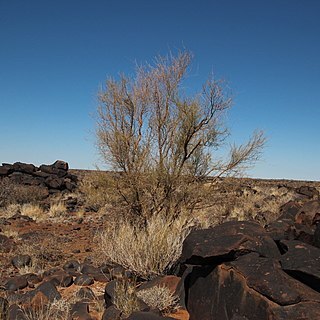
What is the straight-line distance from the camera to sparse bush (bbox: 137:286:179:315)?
535cm

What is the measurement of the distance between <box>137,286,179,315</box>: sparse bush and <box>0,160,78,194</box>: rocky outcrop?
20.8 metres

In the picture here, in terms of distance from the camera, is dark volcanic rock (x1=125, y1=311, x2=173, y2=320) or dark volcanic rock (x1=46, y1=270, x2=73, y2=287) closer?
dark volcanic rock (x1=125, y1=311, x2=173, y2=320)

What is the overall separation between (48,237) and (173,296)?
7.03m

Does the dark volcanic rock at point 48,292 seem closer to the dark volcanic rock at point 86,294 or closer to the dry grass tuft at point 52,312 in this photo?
the dry grass tuft at point 52,312

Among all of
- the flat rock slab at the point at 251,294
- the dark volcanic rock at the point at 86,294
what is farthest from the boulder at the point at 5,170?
the flat rock slab at the point at 251,294

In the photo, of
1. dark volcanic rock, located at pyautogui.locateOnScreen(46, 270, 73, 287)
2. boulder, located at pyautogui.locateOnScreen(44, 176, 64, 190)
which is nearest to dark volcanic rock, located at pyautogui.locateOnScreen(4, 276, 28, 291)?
dark volcanic rock, located at pyautogui.locateOnScreen(46, 270, 73, 287)

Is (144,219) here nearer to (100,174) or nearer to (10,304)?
(100,174)

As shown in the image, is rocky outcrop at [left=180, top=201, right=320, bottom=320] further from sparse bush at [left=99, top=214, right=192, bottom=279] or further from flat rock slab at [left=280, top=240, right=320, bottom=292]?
sparse bush at [left=99, top=214, right=192, bottom=279]

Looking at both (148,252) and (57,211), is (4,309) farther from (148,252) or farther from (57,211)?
(57,211)

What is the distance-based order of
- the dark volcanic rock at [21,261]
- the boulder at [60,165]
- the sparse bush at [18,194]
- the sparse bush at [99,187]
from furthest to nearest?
the boulder at [60,165], the sparse bush at [18,194], the sparse bush at [99,187], the dark volcanic rock at [21,261]

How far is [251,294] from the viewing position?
162 inches

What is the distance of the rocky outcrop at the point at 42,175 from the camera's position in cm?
2612

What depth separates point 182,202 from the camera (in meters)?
11.8

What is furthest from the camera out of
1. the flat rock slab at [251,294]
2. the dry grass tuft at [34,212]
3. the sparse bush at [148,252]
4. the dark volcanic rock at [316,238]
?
the dry grass tuft at [34,212]
